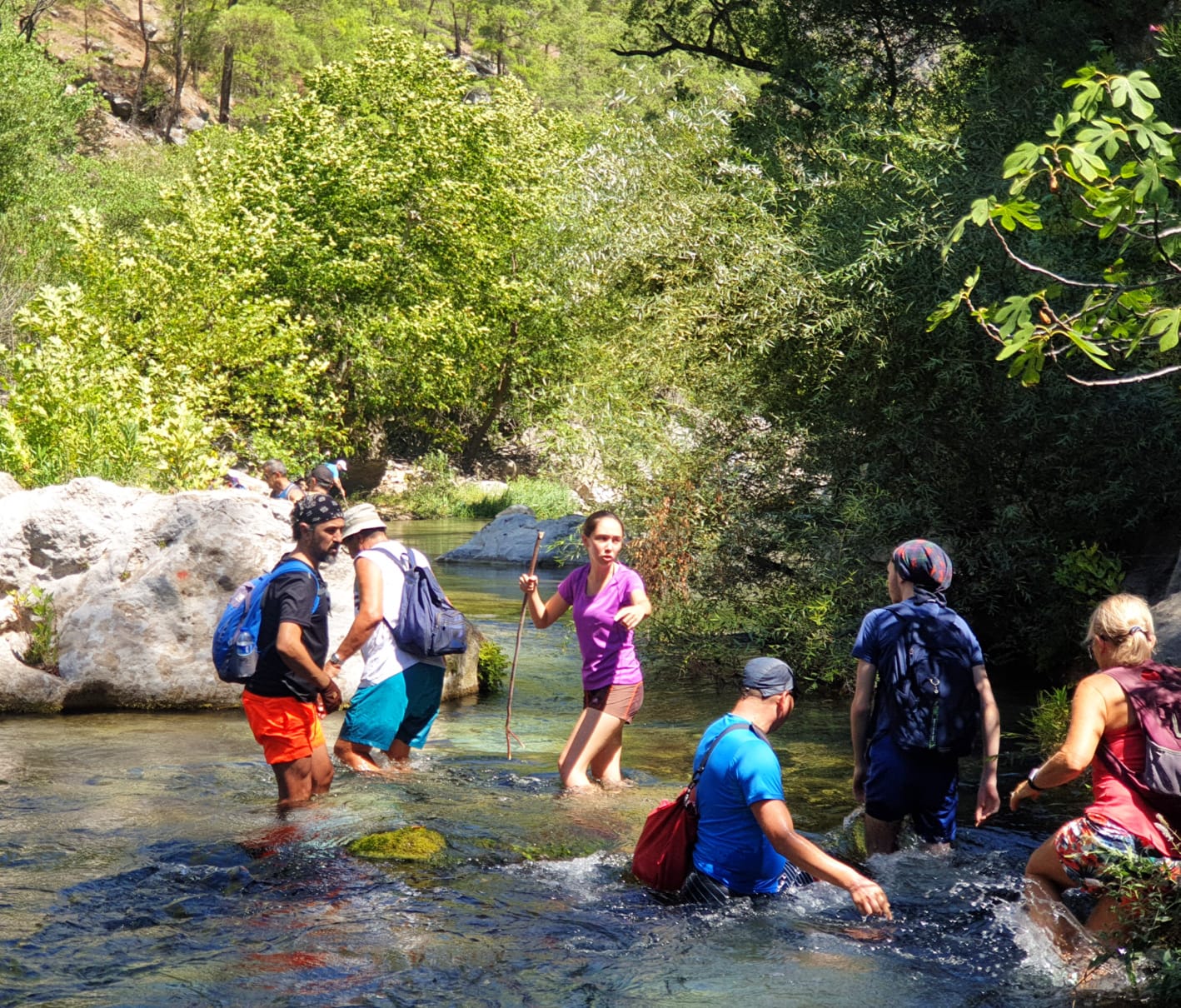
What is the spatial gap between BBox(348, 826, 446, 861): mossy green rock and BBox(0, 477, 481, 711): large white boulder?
15.4 ft

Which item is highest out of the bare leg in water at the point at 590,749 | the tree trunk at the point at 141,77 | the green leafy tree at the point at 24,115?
the tree trunk at the point at 141,77

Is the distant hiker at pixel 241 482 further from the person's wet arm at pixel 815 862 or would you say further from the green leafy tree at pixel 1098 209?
the green leafy tree at pixel 1098 209

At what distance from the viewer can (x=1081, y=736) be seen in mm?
5070

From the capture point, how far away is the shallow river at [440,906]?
545cm

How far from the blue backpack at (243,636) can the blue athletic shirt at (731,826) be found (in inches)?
97.7

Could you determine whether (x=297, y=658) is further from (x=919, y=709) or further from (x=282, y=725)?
(x=919, y=709)

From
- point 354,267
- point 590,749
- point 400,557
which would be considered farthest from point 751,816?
point 354,267

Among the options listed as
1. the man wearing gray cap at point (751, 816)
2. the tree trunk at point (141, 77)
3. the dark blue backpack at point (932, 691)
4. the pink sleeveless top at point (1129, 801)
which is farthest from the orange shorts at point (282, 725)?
the tree trunk at point (141, 77)

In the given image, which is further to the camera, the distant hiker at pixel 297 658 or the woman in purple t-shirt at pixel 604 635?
the woman in purple t-shirt at pixel 604 635

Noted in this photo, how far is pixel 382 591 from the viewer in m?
8.08

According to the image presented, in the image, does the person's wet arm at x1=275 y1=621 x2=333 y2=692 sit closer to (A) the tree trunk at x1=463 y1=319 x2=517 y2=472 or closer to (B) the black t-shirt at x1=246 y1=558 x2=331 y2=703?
(B) the black t-shirt at x1=246 y1=558 x2=331 y2=703

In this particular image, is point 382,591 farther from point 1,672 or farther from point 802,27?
point 802,27

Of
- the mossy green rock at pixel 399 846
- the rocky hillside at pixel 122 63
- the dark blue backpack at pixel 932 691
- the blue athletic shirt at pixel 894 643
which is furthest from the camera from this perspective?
the rocky hillside at pixel 122 63

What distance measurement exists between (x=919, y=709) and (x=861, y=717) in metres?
0.35
